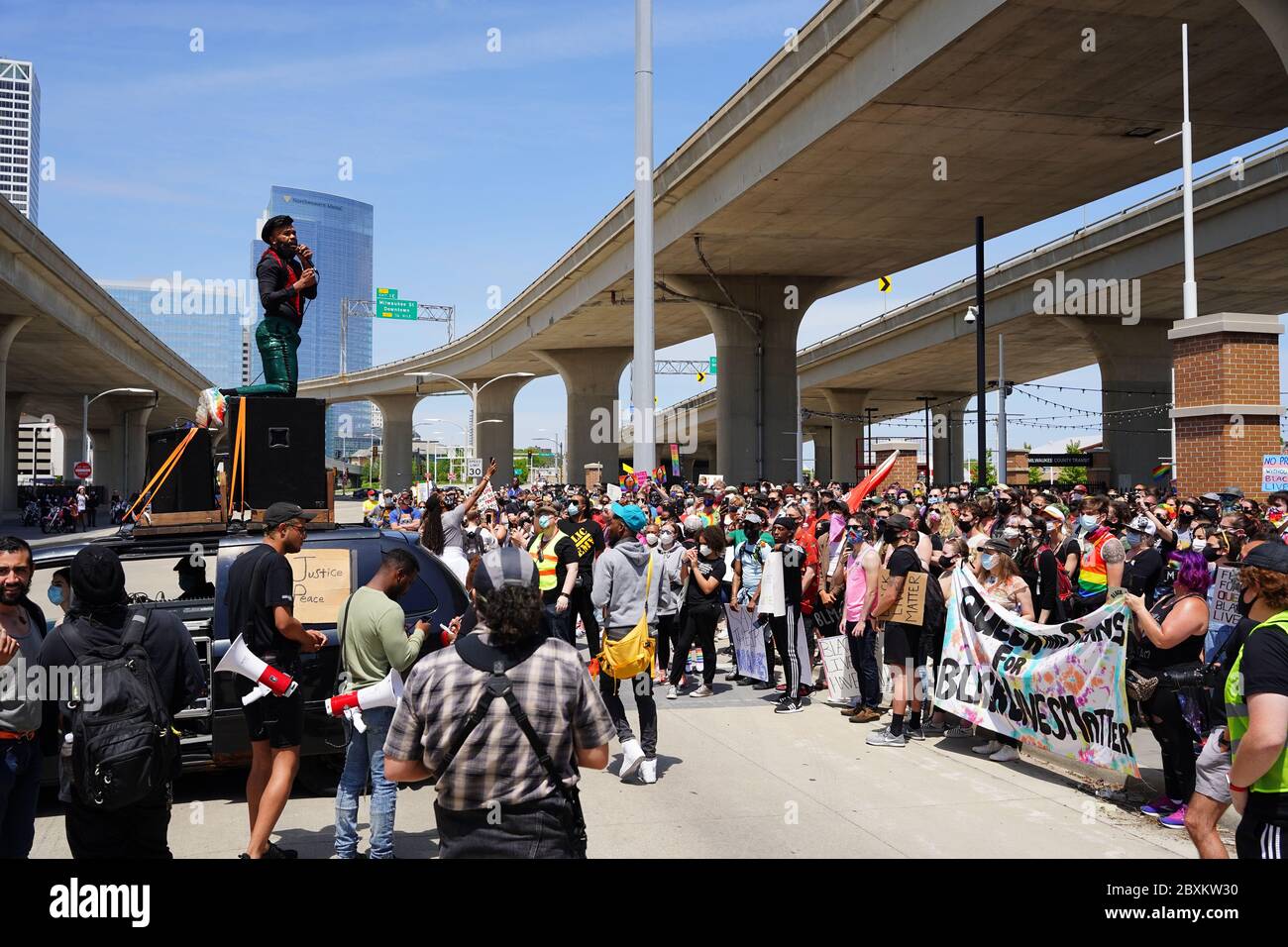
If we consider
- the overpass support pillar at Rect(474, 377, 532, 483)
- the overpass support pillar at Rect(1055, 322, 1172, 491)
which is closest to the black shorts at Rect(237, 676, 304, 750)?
the overpass support pillar at Rect(1055, 322, 1172, 491)

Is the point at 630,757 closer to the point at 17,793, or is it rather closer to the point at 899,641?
the point at 899,641

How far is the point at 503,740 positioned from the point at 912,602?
648 centimetres

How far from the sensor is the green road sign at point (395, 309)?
84.9 m

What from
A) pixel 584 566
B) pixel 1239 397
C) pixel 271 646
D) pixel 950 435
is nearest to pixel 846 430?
pixel 950 435

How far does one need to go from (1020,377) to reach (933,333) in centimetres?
2016

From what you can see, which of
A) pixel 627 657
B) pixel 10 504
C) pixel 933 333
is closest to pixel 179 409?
pixel 10 504

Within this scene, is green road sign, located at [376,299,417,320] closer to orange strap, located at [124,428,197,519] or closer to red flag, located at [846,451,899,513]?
red flag, located at [846,451,899,513]

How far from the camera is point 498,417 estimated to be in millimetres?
83625

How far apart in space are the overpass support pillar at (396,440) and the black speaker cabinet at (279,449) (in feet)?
304

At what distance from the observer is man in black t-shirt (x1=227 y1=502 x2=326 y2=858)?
5.92 meters

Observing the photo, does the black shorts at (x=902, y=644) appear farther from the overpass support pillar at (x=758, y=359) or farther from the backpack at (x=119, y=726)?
the overpass support pillar at (x=758, y=359)

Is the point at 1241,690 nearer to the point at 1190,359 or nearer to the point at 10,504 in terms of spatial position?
the point at 1190,359

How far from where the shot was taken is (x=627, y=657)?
8.48 m

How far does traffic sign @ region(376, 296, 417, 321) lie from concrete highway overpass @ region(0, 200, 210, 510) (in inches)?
568
